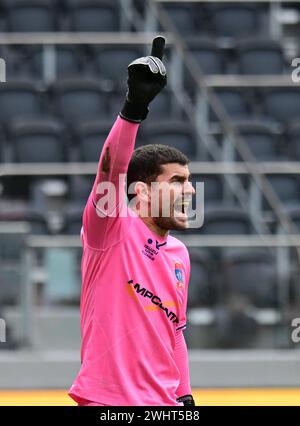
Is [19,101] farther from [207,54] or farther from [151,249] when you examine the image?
[151,249]

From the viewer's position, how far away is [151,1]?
13867mm

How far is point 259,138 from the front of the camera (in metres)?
12.9

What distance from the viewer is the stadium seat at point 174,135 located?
39.6 ft

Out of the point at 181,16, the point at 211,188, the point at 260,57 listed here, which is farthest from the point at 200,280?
the point at 181,16

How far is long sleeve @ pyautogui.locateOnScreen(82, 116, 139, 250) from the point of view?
3797mm

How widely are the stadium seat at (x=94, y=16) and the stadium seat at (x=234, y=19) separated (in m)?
1.28

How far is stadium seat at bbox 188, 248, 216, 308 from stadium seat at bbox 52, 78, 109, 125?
4.21m

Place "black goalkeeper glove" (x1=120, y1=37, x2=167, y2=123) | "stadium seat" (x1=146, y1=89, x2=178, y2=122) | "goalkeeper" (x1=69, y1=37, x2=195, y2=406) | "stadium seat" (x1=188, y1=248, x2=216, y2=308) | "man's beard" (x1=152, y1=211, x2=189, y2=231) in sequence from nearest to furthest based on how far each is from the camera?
"black goalkeeper glove" (x1=120, y1=37, x2=167, y2=123)
"goalkeeper" (x1=69, y1=37, x2=195, y2=406)
"man's beard" (x1=152, y1=211, x2=189, y2=231)
"stadium seat" (x1=188, y1=248, x2=216, y2=308)
"stadium seat" (x1=146, y1=89, x2=178, y2=122)

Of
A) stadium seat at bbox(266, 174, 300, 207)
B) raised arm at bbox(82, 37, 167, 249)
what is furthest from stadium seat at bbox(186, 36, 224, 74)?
raised arm at bbox(82, 37, 167, 249)

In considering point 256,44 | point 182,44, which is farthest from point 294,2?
point 182,44

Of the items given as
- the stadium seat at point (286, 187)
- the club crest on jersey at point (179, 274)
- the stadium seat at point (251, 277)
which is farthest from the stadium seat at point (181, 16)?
the club crest on jersey at point (179, 274)

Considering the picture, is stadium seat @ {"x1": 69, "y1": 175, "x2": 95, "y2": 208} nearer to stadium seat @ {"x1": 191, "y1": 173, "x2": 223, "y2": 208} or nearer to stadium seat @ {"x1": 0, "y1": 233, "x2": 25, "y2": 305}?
stadium seat @ {"x1": 191, "y1": 173, "x2": 223, "y2": 208}

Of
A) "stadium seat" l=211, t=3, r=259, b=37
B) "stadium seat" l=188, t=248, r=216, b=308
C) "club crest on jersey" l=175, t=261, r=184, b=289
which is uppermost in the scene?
"stadium seat" l=211, t=3, r=259, b=37

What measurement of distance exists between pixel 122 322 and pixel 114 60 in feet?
32.3
